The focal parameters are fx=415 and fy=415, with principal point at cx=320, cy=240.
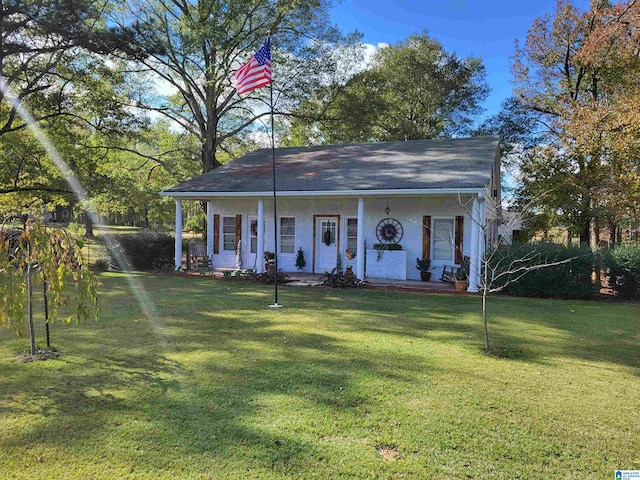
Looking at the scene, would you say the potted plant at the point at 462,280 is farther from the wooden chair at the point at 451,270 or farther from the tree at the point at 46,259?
the tree at the point at 46,259

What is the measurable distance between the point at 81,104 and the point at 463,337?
17611 millimetres

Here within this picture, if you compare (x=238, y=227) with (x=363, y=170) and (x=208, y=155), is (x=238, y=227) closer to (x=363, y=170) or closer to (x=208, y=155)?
(x=363, y=170)

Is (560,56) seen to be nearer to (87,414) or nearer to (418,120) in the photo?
(418,120)

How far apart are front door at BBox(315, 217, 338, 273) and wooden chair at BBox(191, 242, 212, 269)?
167 inches

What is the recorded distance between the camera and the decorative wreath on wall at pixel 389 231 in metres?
13.5

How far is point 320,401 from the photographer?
3967mm

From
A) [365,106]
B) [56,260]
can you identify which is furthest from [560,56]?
[56,260]

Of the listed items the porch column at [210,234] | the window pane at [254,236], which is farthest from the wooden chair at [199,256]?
the window pane at [254,236]

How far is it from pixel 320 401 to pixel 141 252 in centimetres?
1329

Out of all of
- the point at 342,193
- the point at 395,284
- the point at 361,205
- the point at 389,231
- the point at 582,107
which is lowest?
the point at 395,284

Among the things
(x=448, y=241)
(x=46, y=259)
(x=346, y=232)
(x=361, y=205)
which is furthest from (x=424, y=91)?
(x=46, y=259)

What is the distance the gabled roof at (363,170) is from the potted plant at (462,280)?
2.45 m

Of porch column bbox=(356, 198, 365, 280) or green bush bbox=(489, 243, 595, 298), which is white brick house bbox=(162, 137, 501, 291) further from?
green bush bbox=(489, 243, 595, 298)

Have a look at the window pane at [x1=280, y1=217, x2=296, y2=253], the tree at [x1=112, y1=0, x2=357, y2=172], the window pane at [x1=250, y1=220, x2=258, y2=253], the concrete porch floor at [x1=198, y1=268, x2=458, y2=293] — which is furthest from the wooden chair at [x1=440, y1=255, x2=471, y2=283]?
the tree at [x1=112, y1=0, x2=357, y2=172]
